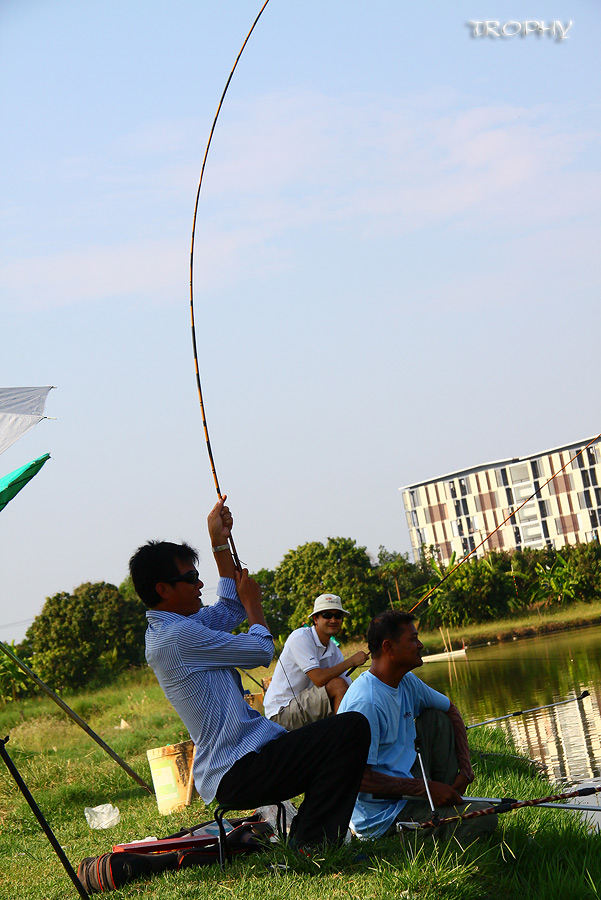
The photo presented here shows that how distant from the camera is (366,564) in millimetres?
30375

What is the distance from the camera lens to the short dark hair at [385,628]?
3926 mm

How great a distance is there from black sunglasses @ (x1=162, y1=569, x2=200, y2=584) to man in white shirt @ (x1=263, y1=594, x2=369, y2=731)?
188 centimetres

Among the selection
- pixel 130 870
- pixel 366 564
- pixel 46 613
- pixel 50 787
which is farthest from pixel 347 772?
pixel 366 564

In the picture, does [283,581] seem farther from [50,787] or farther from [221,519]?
[221,519]

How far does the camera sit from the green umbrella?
18.1ft

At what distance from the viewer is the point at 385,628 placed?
3.94 m

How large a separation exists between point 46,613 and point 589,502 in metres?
42.3

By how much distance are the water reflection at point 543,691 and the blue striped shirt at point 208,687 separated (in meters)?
3.26

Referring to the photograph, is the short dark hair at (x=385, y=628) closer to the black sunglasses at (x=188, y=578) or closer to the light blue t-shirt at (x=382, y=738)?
the light blue t-shirt at (x=382, y=738)

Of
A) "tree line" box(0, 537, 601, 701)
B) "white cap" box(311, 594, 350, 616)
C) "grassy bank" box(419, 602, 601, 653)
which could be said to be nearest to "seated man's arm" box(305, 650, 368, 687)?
"white cap" box(311, 594, 350, 616)

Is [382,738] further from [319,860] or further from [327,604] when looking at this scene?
[327,604]

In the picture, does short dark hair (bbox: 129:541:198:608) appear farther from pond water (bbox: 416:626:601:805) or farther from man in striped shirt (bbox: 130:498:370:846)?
pond water (bbox: 416:626:601:805)

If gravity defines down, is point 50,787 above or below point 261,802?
below

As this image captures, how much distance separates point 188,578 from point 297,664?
81.4 inches
